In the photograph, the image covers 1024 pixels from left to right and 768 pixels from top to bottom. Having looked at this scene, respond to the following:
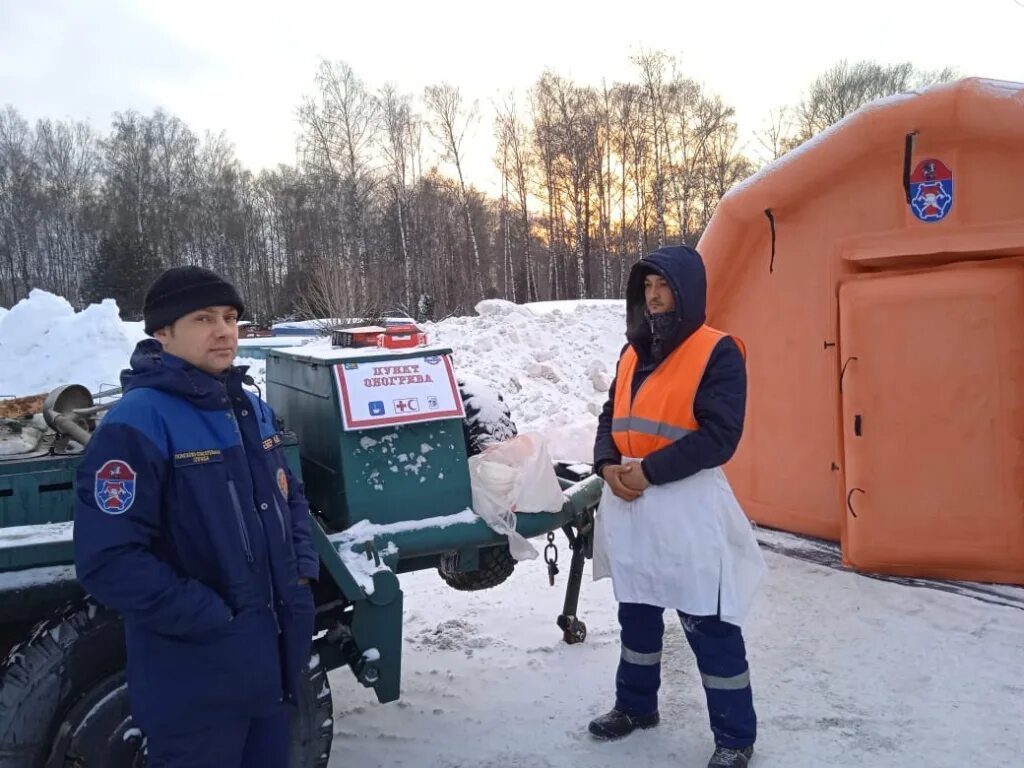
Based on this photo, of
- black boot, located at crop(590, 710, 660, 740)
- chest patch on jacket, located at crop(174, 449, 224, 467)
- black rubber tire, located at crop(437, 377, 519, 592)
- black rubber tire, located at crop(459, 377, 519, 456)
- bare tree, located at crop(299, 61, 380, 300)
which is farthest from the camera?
bare tree, located at crop(299, 61, 380, 300)

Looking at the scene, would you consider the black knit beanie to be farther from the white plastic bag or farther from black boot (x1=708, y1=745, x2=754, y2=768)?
black boot (x1=708, y1=745, x2=754, y2=768)

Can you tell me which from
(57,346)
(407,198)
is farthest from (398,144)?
(57,346)

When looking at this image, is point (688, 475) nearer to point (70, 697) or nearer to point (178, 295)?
point (178, 295)

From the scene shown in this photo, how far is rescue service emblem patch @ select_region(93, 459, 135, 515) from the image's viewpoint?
6.06 ft

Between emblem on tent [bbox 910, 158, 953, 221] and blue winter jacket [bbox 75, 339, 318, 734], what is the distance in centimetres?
458

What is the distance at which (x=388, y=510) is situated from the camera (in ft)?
10.3

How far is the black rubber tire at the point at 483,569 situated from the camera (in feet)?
11.1

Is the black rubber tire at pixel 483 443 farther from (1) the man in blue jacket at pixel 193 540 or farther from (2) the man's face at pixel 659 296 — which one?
(1) the man in blue jacket at pixel 193 540

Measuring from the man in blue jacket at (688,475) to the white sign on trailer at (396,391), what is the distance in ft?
2.37

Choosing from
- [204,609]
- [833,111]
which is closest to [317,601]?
[204,609]

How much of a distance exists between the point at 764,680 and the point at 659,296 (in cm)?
209

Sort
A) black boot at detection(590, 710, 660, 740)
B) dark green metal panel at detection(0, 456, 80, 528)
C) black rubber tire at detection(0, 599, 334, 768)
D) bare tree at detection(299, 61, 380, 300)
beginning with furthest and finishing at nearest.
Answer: bare tree at detection(299, 61, 380, 300), black boot at detection(590, 710, 660, 740), dark green metal panel at detection(0, 456, 80, 528), black rubber tire at detection(0, 599, 334, 768)

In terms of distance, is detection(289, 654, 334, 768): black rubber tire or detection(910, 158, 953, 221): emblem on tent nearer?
detection(289, 654, 334, 768): black rubber tire

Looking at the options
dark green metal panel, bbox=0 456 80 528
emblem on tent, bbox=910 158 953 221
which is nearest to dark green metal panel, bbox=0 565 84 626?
dark green metal panel, bbox=0 456 80 528
